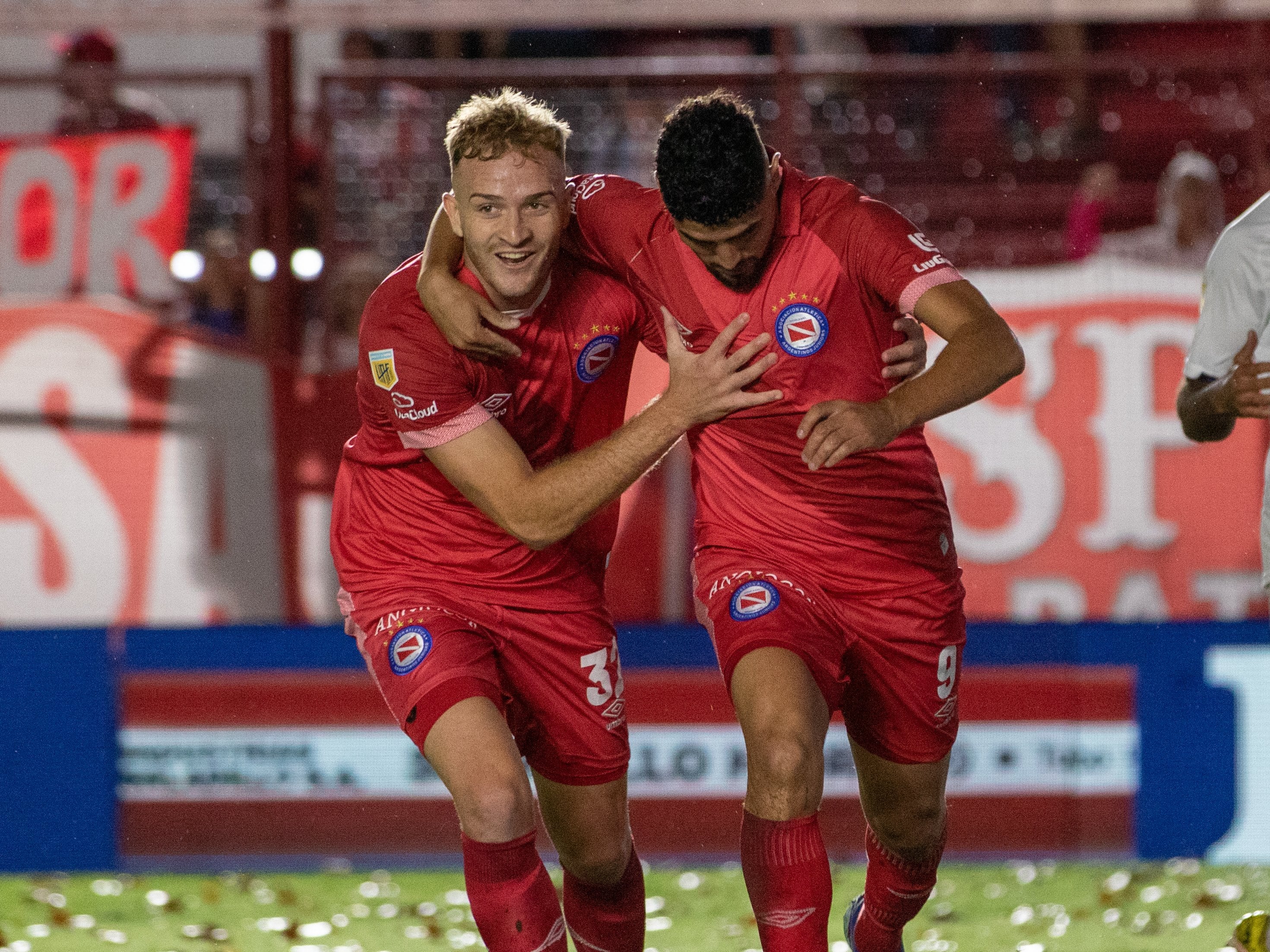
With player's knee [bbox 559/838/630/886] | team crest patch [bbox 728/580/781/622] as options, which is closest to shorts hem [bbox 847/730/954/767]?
team crest patch [bbox 728/580/781/622]

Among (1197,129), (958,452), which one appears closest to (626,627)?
(958,452)

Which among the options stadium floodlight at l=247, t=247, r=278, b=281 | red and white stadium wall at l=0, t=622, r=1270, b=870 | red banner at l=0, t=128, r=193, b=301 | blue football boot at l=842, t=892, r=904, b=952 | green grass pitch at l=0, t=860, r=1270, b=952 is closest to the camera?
blue football boot at l=842, t=892, r=904, b=952

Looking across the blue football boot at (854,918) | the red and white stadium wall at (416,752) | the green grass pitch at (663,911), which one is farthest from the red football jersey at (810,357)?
the red and white stadium wall at (416,752)

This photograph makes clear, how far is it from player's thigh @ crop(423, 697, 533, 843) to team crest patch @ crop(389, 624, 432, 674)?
18 cm

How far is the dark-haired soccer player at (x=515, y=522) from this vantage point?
11.5ft

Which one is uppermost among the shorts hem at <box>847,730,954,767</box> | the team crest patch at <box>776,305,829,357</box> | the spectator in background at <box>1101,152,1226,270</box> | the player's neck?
the spectator in background at <box>1101,152,1226,270</box>

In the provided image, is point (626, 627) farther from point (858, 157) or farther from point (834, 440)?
point (834, 440)

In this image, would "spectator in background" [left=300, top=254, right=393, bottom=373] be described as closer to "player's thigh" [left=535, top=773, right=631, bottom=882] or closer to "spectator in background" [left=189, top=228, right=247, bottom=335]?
"spectator in background" [left=189, top=228, right=247, bottom=335]

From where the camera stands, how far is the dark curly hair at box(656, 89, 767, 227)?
132 inches

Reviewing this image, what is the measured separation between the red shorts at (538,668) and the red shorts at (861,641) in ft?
0.98

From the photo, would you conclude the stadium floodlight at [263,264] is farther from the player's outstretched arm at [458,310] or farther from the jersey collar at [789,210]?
the jersey collar at [789,210]

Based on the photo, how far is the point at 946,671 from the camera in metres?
3.93

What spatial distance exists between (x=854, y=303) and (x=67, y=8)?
4.46m

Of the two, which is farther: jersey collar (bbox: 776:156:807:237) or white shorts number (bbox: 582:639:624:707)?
white shorts number (bbox: 582:639:624:707)
